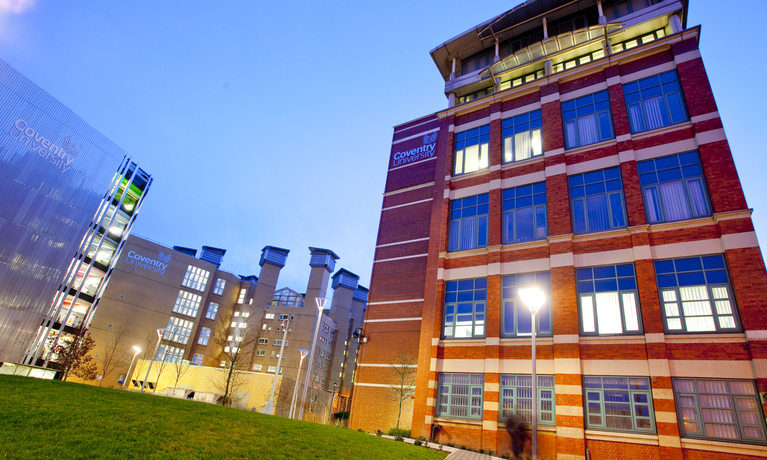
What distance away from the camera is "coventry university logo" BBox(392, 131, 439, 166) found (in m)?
37.9

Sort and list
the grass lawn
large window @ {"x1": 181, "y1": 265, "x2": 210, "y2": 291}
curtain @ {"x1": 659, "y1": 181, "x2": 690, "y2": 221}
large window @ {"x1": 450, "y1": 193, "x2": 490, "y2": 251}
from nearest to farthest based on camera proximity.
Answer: the grass lawn, curtain @ {"x1": 659, "y1": 181, "x2": 690, "y2": 221}, large window @ {"x1": 450, "y1": 193, "x2": 490, "y2": 251}, large window @ {"x1": 181, "y1": 265, "x2": 210, "y2": 291}

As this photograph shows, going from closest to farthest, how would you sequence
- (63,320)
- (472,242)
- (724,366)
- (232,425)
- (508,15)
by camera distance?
1. (232,425)
2. (724,366)
3. (472,242)
4. (508,15)
5. (63,320)

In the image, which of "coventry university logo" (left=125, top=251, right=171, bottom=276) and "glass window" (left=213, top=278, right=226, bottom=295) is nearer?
"coventry university logo" (left=125, top=251, right=171, bottom=276)

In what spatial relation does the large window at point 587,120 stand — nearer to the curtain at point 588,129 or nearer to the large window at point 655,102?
the curtain at point 588,129

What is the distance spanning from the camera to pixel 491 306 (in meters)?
23.6

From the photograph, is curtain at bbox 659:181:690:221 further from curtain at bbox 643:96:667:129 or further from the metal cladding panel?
the metal cladding panel

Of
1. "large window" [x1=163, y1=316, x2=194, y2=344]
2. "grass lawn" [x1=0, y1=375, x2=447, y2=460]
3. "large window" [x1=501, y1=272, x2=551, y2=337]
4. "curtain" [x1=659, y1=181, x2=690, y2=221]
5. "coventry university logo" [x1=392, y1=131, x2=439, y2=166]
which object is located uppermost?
"coventry university logo" [x1=392, y1=131, x2=439, y2=166]

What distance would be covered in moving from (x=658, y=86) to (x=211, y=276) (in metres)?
81.6

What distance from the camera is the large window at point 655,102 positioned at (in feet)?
73.3

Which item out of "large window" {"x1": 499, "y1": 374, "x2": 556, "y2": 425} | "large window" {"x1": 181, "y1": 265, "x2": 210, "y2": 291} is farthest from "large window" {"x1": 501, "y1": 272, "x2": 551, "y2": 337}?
"large window" {"x1": 181, "y1": 265, "x2": 210, "y2": 291}

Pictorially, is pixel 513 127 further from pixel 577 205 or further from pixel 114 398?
pixel 114 398

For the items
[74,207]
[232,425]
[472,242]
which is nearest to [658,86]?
[472,242]

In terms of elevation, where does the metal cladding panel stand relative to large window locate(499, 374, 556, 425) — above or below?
above

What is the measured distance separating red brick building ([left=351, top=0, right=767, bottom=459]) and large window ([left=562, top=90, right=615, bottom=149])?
11 centimetres
